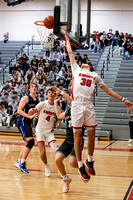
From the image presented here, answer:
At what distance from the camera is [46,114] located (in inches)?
328

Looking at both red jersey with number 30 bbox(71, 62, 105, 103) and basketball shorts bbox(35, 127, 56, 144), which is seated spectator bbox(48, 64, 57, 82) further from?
red jersey with number 30 bbox(71, 62, 105, 103)

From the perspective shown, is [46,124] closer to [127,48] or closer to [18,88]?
[18,88]

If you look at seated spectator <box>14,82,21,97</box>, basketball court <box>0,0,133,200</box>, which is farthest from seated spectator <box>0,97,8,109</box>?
basketball court <box>0,0,133,200</box>

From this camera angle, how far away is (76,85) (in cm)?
605

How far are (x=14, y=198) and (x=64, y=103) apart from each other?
10.6 m

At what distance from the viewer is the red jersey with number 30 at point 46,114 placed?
27.1 feet

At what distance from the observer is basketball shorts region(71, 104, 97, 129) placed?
19.6 feet

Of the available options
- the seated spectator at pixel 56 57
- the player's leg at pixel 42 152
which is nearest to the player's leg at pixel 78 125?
the player's leg at pixel 42 152

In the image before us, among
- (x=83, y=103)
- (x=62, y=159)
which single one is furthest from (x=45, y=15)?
(x=83, y=103)

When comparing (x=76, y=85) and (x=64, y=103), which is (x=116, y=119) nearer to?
(x=64, y=103)

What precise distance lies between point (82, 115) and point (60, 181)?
2.40m

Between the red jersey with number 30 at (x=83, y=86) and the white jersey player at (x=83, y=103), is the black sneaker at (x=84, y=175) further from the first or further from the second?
the red jersey with number 30 at (x=83, y=86)

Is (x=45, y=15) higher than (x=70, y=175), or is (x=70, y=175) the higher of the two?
(x=45, y=15)

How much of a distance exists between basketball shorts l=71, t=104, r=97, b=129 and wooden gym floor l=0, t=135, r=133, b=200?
149 centimetres
